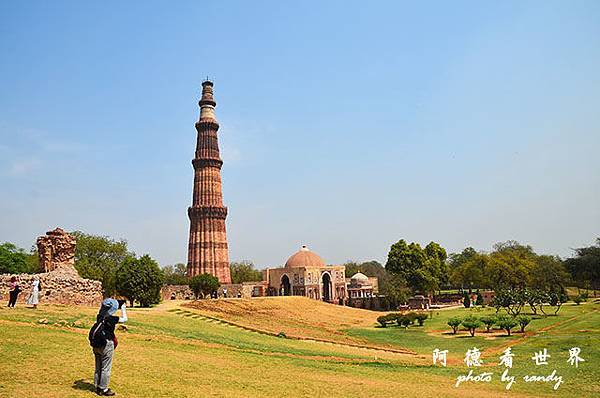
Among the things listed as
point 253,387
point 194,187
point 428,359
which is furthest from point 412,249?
point 253,387

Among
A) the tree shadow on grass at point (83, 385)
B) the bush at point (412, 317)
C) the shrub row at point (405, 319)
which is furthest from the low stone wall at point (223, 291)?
the tree shadow on grass at point (83, 385)

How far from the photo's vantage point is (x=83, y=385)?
7840 millimetres

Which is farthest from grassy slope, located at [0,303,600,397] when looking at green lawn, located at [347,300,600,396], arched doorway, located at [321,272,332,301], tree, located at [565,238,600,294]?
tree, located at [565,238,600,294]

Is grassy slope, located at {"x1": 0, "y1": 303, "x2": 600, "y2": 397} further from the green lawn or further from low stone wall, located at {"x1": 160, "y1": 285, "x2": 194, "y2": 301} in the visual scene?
low stone wall, located at {"x1": 160, "y1": 285, "x2": 194, "y2": 301}

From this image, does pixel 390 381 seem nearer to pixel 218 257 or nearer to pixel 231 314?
pixel 231 314

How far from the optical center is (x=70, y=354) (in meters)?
10.1

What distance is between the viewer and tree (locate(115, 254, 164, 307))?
107 feet

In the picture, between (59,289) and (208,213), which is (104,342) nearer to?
(59,289)

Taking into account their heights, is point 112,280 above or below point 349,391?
A: above

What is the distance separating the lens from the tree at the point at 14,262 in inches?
1778

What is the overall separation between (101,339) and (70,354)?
11.6ft

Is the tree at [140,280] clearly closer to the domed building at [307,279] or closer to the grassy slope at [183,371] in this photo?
the grassy slope at [183,371]

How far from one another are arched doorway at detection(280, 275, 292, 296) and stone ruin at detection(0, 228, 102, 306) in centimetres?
3190

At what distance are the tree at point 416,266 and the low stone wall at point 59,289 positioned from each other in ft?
127
